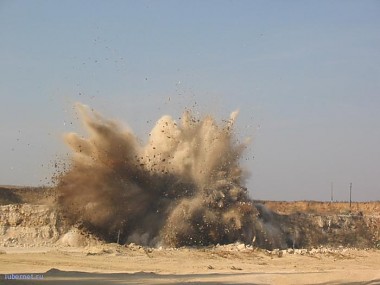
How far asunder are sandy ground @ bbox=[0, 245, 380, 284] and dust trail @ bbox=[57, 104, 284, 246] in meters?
2.21

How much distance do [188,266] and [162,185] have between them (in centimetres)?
963

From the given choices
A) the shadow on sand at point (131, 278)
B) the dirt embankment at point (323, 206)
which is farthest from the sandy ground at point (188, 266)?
the dirt embankment at point (323, 206)

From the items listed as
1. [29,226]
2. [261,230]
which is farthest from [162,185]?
[29,226]

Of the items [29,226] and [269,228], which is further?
[269,228]

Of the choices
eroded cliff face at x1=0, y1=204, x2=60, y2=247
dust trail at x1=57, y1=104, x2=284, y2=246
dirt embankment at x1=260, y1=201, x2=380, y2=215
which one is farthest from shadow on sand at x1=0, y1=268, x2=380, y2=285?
dirt embankment at x1=260, y1=201, x2=380, y2=215

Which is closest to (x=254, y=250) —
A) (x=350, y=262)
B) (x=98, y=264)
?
(x=350, y=262)

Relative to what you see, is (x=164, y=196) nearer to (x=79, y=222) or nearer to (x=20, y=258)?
(x=79, y=222)

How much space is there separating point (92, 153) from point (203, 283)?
1551 centimetres

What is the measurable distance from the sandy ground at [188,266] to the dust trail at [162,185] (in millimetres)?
2207

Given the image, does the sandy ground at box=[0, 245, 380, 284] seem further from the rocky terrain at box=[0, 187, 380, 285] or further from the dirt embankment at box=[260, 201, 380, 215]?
the dirt embankment at box=[260, 201, 380, 215]

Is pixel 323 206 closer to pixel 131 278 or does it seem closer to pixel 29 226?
pixel 29 226

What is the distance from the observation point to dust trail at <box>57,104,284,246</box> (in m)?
31.5

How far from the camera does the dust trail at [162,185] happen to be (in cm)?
3152

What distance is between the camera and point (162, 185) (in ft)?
110
